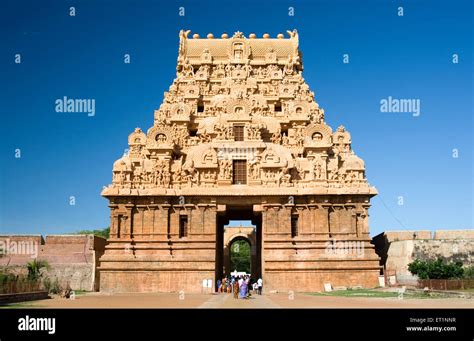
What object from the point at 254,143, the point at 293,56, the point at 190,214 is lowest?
the point at 190,214

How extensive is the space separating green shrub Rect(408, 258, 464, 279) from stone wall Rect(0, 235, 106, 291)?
23156 mm

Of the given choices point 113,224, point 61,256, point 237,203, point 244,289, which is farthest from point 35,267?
point 244,289

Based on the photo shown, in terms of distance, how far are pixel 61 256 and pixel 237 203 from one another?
559 inches

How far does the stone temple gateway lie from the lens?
116 feet

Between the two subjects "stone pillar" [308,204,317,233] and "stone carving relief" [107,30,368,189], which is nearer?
"stone pillar" [308,204,317,233]

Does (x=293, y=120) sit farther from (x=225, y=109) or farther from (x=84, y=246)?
(x=84, y=246)

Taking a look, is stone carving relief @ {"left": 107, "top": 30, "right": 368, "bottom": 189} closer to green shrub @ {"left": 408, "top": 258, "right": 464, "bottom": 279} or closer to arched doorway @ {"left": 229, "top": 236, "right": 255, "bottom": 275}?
green shrub @ {"left": 408, "top": 258, "right": 464, "bottom": 279}

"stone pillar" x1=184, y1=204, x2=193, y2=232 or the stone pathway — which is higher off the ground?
"stone pillar" x1=184, y1=204, x2=193, y2=232

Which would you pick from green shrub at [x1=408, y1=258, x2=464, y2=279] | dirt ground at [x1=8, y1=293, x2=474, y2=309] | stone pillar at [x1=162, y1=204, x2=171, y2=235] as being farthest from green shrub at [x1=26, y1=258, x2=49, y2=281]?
green shrub at [x1=408, y1=258, x2=464, y2=279]

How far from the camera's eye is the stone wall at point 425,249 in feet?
110

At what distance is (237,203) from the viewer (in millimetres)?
36281

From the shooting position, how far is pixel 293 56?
49312 millimetres

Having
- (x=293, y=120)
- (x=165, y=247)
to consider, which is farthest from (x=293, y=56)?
(x=165, y=247)
